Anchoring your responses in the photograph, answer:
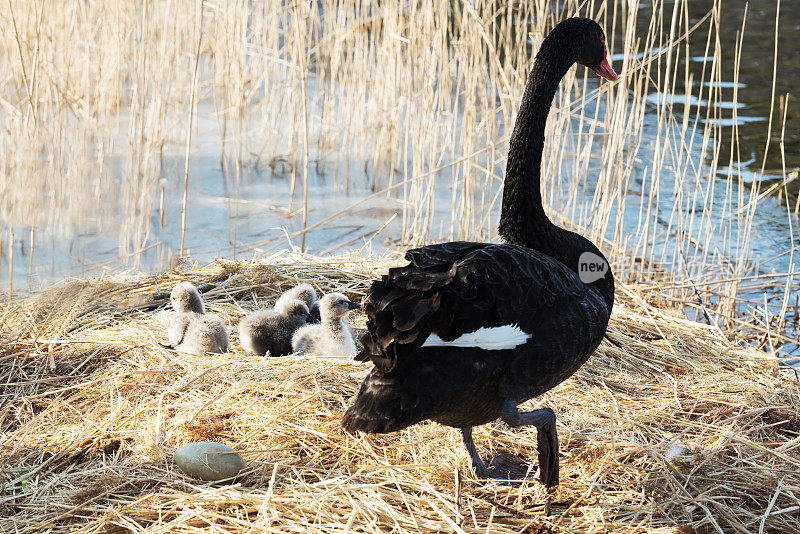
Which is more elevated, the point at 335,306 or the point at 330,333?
the point at 335,306

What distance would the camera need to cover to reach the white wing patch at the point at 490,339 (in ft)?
6.76

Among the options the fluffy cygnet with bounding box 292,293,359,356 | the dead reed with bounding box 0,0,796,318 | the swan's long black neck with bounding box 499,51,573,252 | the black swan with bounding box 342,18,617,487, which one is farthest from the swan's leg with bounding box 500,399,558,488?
the dead reed with bounding box 0,0,796,318

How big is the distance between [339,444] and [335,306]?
879 mm

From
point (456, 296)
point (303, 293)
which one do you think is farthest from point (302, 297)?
point (456, 296)

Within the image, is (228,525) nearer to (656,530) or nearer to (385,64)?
(656,530)

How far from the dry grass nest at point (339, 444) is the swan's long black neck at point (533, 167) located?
61cm

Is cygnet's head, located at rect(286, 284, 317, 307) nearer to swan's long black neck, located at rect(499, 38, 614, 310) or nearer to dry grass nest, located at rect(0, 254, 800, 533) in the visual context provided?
dry grass nest, located at rect(0, 254, 800, 533)

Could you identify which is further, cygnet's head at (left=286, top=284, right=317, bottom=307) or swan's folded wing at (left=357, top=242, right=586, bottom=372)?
cygnet's head at (left=286, top=284, right=317, bottom=307)

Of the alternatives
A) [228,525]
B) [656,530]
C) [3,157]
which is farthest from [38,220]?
[656,530]

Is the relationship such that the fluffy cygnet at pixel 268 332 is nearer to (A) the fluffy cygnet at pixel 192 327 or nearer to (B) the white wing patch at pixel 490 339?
(A) the fluffy cygnet at pixel 192 327

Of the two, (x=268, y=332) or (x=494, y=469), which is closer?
(x=494, y=469)

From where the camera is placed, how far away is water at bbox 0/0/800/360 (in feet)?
15.6

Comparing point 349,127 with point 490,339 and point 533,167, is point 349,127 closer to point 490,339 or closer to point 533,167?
point 533,167

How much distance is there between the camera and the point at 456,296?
2066 mm
